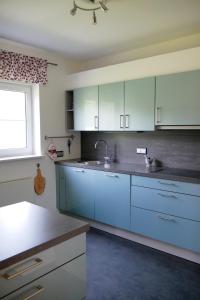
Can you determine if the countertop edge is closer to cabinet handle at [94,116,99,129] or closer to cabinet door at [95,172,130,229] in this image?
cabinet door at [95,172,130,229]

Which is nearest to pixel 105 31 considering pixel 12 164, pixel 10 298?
pixel 12 164

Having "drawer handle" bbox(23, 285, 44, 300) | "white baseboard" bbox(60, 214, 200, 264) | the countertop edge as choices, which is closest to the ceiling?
the countertop edge

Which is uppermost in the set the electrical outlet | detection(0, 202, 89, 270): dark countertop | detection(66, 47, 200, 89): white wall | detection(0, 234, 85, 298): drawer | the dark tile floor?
detection(66, 47, 200, 89): white wall

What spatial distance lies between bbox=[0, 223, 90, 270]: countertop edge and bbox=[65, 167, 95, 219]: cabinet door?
1.95 meters

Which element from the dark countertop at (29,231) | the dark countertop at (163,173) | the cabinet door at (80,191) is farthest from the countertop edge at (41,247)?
the cabinet door at (80,191)

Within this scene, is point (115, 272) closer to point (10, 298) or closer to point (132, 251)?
point (132, 251)

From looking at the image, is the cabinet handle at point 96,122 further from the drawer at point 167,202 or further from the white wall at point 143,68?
the drawer at point 167,202

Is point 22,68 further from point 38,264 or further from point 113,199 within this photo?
point 38,264

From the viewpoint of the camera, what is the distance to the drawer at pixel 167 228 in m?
2.42

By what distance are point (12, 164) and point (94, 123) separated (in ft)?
3.91

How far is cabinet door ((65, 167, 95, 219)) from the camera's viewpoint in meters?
3.24

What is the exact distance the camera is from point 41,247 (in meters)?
1.07

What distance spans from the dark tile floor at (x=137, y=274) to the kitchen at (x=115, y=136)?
16 mm

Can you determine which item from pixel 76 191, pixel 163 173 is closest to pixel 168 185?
pixel 163 173
